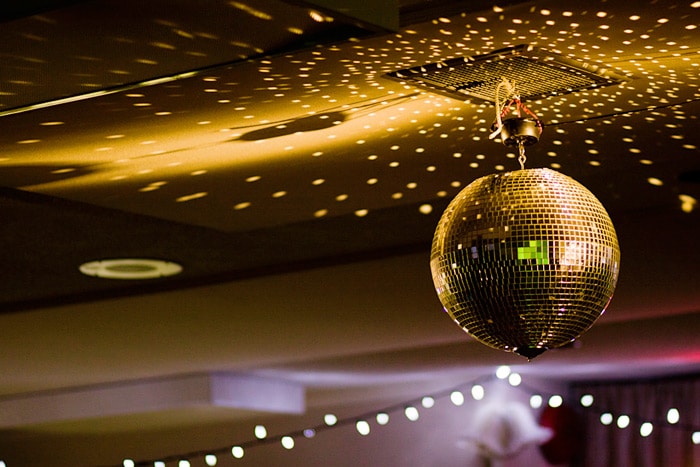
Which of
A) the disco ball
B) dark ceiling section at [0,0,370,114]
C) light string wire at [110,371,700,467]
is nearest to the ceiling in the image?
dark ceiling section at [0,0,370,114]

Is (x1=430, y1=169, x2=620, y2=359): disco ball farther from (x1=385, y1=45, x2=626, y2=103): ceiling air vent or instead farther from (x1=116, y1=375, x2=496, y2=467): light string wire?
(x1=116, y1=375, x2=496, y2=467): light string wire

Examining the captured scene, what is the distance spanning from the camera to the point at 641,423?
23.7 feet

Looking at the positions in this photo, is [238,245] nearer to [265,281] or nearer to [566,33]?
[265,281]

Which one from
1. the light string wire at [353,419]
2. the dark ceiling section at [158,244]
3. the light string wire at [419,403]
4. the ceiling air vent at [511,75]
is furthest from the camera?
the light string wire at [353,419]

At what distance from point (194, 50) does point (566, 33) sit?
55cm

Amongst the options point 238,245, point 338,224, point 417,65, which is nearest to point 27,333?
point 238,245

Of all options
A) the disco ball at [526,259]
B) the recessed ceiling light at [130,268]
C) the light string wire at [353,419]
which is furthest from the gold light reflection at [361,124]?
the light string wire at [353,419]

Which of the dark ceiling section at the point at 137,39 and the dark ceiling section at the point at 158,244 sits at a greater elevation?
the dark ceiling section at the point at 137,39

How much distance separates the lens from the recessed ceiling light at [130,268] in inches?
153

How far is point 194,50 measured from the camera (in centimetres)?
173

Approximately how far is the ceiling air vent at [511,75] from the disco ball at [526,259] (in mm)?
184

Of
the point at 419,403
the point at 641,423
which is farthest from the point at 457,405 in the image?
the point at 641,423

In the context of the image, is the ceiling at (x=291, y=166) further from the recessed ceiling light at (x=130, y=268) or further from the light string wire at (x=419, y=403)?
the light string wire at (x=419, y=403)

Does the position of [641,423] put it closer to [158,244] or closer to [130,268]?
[130,268]
